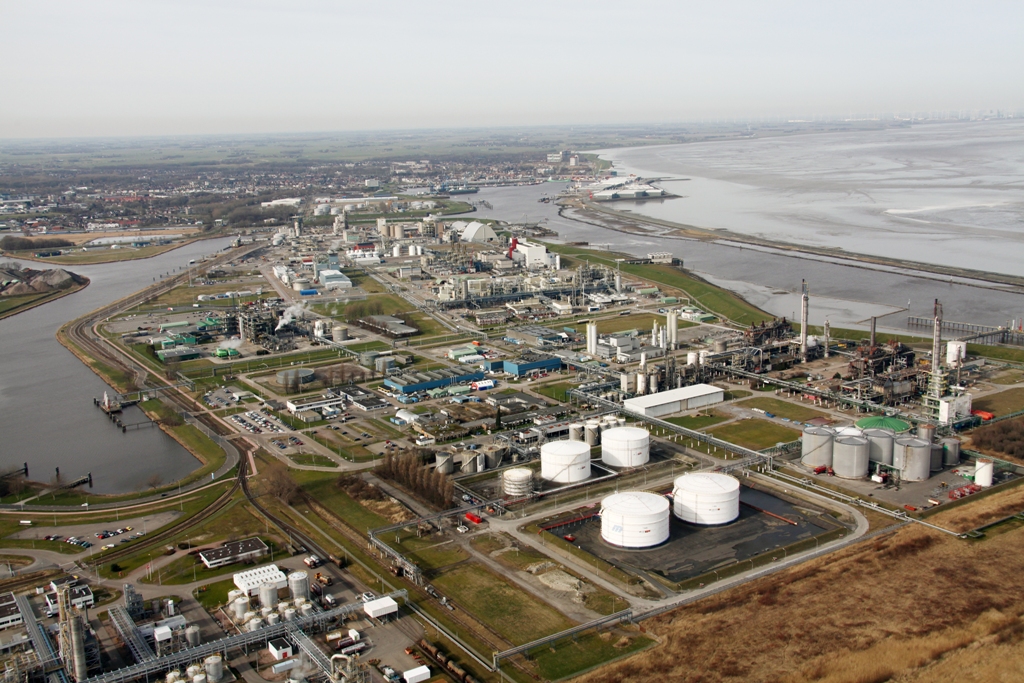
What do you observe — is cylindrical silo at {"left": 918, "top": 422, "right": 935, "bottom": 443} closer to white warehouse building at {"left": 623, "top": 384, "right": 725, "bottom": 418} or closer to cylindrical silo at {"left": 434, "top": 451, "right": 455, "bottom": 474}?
white warehouse building at {"left": 623, "top": 384, "right": 725, "bottom": 418}

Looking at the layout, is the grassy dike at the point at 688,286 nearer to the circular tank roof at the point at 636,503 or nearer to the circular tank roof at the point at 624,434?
the circular tank roof at the point at 624,434

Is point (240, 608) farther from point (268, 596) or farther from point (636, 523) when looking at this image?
point (636, 523)

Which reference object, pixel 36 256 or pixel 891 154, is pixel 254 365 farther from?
pixel 891 154

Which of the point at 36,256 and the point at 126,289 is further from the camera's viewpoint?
the point at 36,256

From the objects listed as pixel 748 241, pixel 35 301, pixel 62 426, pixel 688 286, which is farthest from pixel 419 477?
pixel 748 241

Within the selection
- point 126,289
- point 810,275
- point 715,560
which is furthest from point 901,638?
point 126,289

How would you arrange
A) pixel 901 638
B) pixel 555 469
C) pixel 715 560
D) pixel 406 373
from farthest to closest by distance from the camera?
pixel 406 373, pixel 555 469, pixel 715 560, pixel 901 638

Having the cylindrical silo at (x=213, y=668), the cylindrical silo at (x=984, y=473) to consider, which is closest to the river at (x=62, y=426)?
the cylindrical silo at (x=213, y=668)
